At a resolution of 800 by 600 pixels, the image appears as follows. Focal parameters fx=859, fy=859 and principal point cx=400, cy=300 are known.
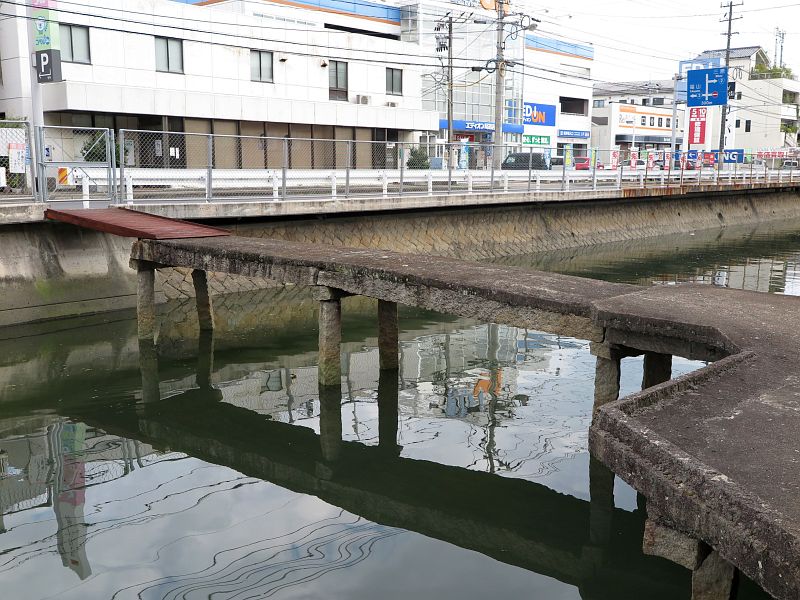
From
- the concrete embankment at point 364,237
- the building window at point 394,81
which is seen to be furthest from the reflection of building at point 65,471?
the building window at point 394,81

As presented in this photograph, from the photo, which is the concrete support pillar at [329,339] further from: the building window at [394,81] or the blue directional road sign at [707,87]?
the blue directional road sign at [707,87]

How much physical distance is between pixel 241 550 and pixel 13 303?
9.58 m

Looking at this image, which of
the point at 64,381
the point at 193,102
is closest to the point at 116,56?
the point at 193,102

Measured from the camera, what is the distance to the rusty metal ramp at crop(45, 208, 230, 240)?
13123mm

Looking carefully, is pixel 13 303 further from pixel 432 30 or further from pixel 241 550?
pixel 432 30

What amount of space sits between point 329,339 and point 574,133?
66984 mm

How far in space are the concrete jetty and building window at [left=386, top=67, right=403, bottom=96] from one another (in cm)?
3141

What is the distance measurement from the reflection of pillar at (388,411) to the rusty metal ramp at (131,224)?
13.5 ft

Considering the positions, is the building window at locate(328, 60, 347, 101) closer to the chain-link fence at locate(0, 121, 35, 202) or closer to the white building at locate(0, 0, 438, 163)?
the white building at locate(0, 0, 438, 163)

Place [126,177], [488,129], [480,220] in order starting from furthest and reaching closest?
[488,129], [480,220], [126,177]

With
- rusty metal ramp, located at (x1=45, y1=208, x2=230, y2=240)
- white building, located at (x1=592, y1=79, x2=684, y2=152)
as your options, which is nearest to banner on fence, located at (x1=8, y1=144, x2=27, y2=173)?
rusty metal ramp, located at (x1=45, y1=208, x2=230, y2=240)

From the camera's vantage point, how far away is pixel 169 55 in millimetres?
35156

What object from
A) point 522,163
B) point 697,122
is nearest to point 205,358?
point 522,163

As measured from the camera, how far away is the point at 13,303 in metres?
14.4
